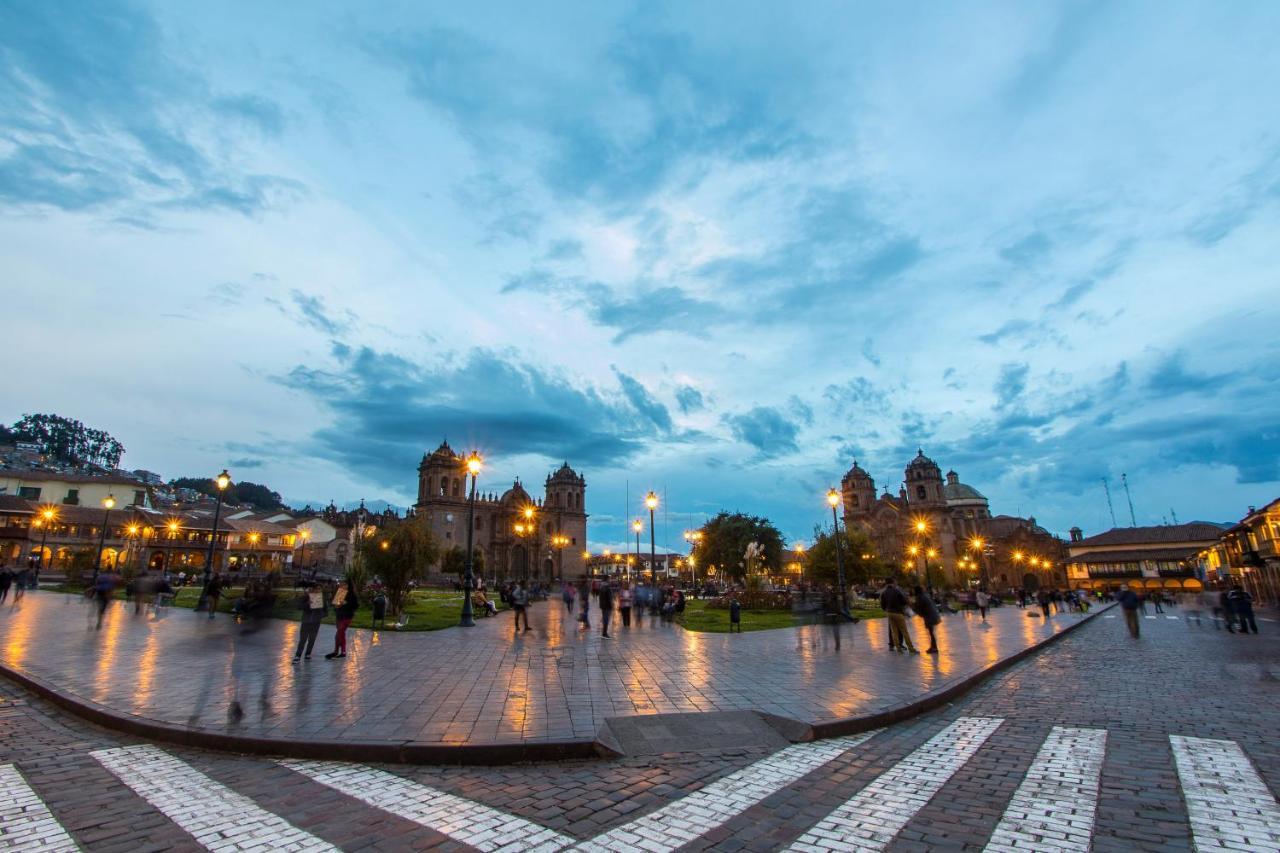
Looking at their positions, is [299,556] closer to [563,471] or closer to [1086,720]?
[563,471]

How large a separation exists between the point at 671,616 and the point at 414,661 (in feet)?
42.4

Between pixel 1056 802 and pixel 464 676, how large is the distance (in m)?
8.36

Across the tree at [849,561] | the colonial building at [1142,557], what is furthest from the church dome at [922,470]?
the tree at [849,561]

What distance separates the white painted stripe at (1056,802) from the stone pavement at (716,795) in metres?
0.02

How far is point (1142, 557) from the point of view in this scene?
8394cm

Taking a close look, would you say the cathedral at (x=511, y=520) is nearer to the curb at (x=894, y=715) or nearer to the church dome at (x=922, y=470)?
the church dome at (x=922, y=470)

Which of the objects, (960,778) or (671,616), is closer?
(960,778)

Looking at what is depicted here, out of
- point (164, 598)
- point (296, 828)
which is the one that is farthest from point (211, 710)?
point (164, 598)

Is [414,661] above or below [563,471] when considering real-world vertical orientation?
below

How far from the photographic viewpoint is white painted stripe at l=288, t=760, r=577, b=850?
13.5 ft

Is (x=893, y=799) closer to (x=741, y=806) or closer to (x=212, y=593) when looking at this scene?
(x=741, y=806)

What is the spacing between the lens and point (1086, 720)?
25.4 ft

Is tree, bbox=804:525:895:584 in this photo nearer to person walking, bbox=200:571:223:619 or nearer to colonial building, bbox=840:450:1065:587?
colonial building, bbox=840:450:1065:587

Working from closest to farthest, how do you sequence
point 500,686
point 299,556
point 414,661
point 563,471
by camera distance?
point 500,686
point 414,661
point 299,556
point 563,471
